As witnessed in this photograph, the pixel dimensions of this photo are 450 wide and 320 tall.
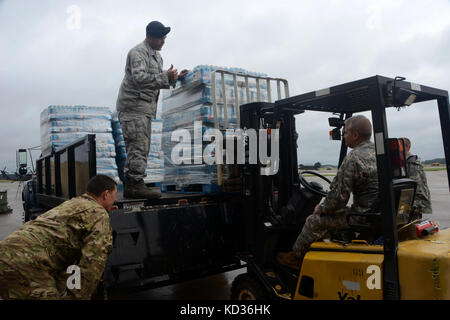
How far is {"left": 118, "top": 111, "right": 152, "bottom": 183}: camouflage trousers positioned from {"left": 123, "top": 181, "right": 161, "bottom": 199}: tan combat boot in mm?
65

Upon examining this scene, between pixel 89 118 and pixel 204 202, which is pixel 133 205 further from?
pixel 89 118

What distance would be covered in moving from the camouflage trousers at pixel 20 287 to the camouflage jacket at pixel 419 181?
368 centimetres

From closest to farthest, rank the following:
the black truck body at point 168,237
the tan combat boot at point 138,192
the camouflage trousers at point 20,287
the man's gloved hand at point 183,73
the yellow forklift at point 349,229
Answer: the yellow forklift at point 349,229 < the camouflage trousers at point 20,287 < the black truck body at point 168,237 < the tan combat boot at point 138,192 < the man's gloved hand at point 183,73

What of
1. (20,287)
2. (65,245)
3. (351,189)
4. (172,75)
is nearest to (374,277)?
(351,189)

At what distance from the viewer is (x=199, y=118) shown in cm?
423

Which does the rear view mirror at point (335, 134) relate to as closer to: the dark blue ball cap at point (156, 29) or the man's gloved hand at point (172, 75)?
the man's gloved hand at point (172, 75)

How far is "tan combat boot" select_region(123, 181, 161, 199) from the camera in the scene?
411 centimetres

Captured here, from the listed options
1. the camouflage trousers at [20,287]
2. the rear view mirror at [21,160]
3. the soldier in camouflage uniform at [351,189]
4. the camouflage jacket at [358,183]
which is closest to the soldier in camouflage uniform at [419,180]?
the soldier in camouflage uniform at [351,189]

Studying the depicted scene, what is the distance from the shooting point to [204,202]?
4.09 meters

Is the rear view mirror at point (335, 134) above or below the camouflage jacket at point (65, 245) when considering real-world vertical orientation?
above

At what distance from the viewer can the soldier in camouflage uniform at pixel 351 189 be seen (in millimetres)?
→ 2820

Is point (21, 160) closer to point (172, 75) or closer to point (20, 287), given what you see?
point (172, 75)
